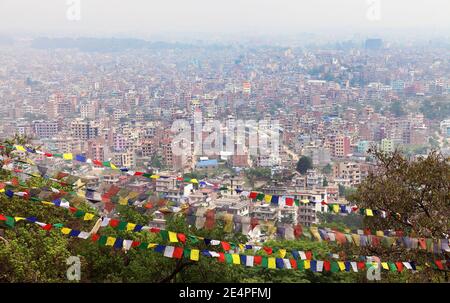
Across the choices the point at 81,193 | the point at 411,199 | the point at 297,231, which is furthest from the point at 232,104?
the point at 297,231

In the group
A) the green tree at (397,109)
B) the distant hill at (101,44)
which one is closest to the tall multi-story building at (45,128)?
the distant hill at (101,44)

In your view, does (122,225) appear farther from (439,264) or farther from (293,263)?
(439,264)

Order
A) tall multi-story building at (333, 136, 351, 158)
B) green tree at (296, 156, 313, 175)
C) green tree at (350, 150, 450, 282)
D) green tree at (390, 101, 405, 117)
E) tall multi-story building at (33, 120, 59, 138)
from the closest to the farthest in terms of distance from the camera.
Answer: green tree at (350, 150, 450, 282)
green tree at (296, 156, 313, 175)
tall multi-story building at (333, 136, 351, 158)
tall multi-story building at (33, 120, 59, 138)
green tree at (390, 101, 405, 117)

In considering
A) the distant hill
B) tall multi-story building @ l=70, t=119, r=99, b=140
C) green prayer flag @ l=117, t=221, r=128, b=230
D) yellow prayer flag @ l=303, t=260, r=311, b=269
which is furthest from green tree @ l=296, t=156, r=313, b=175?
the distant hill

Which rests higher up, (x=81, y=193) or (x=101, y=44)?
(x=101, y=44)

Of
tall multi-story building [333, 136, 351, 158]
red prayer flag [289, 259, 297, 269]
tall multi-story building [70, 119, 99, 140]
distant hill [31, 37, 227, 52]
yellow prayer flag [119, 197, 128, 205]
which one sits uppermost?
distant hill [31, 37, 227, 52]

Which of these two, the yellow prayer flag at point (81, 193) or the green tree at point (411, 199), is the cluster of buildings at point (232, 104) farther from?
the yellow prayer flag at point (81, 193)

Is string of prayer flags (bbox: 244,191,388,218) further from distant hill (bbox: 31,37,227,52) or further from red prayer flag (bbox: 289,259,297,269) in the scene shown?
distant hill (bbox: 31,37,227,52)

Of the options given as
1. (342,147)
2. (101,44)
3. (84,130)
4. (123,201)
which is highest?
(101,44)

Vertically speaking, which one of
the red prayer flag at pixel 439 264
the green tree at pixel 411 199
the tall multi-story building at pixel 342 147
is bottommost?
the tall multi-story building at pixel 342 147

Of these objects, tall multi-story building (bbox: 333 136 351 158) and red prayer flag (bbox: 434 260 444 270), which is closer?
red prayer flag (bbox: 434 260 444 270)

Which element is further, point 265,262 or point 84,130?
point 84,130

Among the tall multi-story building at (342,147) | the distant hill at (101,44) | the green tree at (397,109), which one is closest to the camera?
the tall multi-story building at (342,147)
